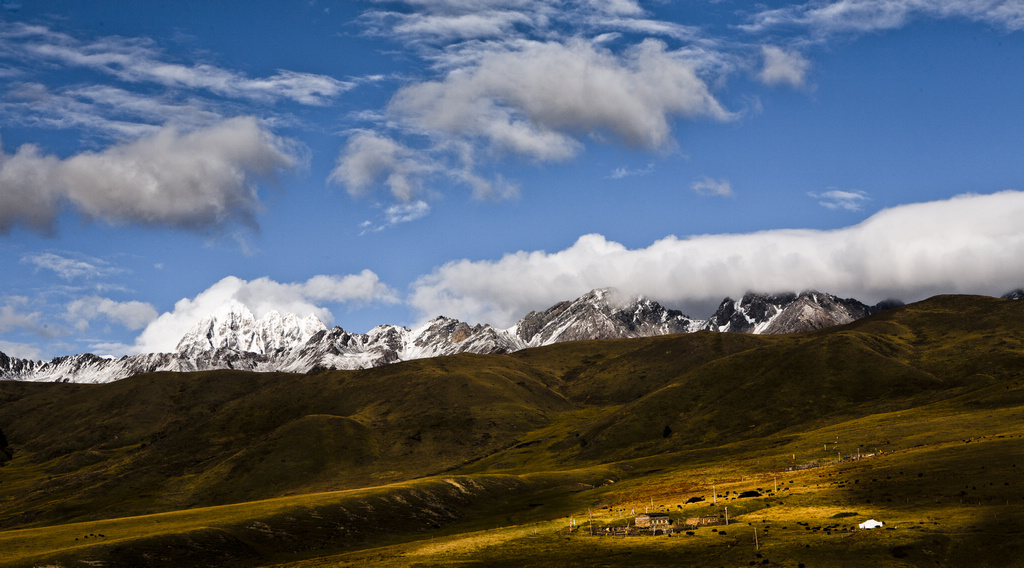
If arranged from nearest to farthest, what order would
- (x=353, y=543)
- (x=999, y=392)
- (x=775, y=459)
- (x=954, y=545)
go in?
(x=954, y=545)
(x=353, y=543)
(x=775, y=459)
(x=999, y=392)

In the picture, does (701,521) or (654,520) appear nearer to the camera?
(701,521)

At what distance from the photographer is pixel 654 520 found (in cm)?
9744

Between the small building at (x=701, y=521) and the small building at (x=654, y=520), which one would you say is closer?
the small building at (x=701, y=521)

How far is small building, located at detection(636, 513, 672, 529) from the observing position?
95.1m

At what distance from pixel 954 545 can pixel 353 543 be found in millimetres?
93863

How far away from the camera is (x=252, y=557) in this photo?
118875mm

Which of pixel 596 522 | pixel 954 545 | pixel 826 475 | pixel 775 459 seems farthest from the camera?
pixel 775 459

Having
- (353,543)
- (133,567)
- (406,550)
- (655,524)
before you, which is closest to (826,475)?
(655,524)

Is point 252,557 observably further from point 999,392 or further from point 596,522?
point 999,392

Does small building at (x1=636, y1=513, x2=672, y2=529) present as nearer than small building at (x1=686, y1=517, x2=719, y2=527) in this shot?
No

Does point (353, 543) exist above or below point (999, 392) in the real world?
below

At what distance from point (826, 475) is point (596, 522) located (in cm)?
3839

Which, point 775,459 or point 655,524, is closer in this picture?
point 655,524

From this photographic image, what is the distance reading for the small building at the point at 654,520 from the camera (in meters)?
95.1
